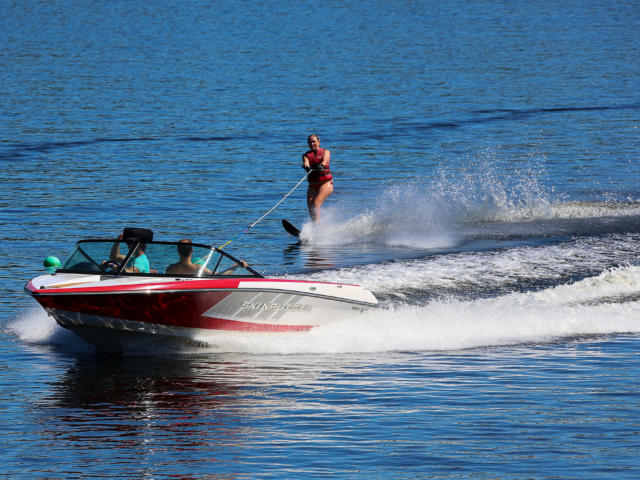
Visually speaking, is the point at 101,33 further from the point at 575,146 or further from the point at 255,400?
the point at 255,400

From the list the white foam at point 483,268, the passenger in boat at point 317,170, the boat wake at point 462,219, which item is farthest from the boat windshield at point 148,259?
the passenger in boat at point 317,170

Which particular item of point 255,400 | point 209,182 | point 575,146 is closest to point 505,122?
point 575,146

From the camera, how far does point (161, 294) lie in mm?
14336

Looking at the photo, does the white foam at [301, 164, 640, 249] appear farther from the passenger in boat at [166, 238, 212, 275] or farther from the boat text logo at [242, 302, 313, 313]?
the passenger in boat at [166, 238, 212, 275]

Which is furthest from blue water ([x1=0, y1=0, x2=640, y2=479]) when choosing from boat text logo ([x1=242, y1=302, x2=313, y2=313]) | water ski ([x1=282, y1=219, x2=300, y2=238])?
boat text logo ([x1=242, y1=302, x2=313, y2=313])

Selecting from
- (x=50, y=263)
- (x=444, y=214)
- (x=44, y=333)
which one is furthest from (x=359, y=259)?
(x=50, y=263)

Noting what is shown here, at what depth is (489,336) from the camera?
15906 mm

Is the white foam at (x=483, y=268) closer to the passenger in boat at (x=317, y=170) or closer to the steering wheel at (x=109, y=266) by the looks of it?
the passenger in boat at (x=317, y=170)

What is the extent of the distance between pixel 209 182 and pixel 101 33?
6739 cm

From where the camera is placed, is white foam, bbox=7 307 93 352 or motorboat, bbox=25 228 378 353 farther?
white foam, bbox=7 307 93 352

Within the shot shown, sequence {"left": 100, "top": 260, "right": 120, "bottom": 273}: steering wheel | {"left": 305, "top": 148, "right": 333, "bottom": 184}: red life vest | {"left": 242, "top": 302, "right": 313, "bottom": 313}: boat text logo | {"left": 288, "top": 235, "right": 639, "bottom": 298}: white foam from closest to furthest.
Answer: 1. {"left": 100, "top": 260, "right": 120, "bottom": 273}: steering wheel
2. {"left": 242, "top": 302, "right": 313, "bottom": 313}: boat text logo
3. {"left": 288, "top": 235, "right": 639, "bottom": 298}: white foam
4. {"left": 305, "top": 148, "right": 333, "bottom": 184}: red life vest

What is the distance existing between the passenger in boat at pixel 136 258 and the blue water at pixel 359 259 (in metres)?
1.16

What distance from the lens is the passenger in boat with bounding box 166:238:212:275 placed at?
14.7 meters

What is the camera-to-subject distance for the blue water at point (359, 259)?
37.4ft
